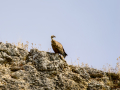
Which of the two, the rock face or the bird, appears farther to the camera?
the bird

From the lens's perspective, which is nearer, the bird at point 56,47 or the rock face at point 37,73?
the rock face at point 37,73

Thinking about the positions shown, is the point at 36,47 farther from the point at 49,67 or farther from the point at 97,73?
the point at 97,73

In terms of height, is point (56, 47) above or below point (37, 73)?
Result: above

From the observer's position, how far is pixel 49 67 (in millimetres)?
7633

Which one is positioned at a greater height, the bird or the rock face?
the bird

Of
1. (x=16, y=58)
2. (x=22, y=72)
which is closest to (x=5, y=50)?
(x=16, y=58)

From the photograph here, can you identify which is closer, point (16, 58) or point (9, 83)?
point (9, 83)

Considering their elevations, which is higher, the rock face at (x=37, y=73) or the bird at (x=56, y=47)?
the bird at (x=56, y=47)

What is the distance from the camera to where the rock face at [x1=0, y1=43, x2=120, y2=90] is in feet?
23.2

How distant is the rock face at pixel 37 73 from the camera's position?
7.07m

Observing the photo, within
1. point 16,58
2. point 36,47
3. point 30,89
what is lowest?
point 30,89

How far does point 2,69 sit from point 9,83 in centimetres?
64

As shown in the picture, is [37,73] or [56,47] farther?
[56,47]

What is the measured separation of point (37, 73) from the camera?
742 cm
